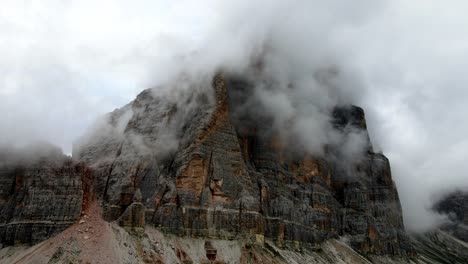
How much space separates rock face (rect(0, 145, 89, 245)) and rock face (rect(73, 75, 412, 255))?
9.46 m

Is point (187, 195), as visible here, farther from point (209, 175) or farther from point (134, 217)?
point (134, 217)

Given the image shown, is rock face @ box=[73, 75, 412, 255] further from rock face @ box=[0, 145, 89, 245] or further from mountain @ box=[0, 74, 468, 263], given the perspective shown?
rock face @ box=[0, 145, 89, 245]

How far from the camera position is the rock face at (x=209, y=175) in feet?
430

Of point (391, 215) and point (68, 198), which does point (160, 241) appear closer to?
point (68, 198)

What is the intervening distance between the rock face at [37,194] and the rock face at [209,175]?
946cm

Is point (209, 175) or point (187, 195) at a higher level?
point (209, 175)

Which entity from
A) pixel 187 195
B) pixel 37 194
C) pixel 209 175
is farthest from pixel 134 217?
pixel 209 175

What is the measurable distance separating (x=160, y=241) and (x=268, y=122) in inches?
2279

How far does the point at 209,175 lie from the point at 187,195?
7612 mm

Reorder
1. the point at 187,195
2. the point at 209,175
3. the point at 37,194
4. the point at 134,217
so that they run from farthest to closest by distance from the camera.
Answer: the point at 209,175
the point at 187,195
the point at 134,217
the point at 37,194

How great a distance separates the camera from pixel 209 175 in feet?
449

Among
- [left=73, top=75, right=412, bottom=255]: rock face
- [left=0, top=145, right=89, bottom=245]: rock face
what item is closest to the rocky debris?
[left=73, top=75, right=412, bottom=255]: rock face

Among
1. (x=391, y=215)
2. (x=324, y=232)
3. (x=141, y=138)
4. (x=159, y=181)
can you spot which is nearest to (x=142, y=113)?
(x=141, y=138)

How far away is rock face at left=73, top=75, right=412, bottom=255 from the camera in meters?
131
